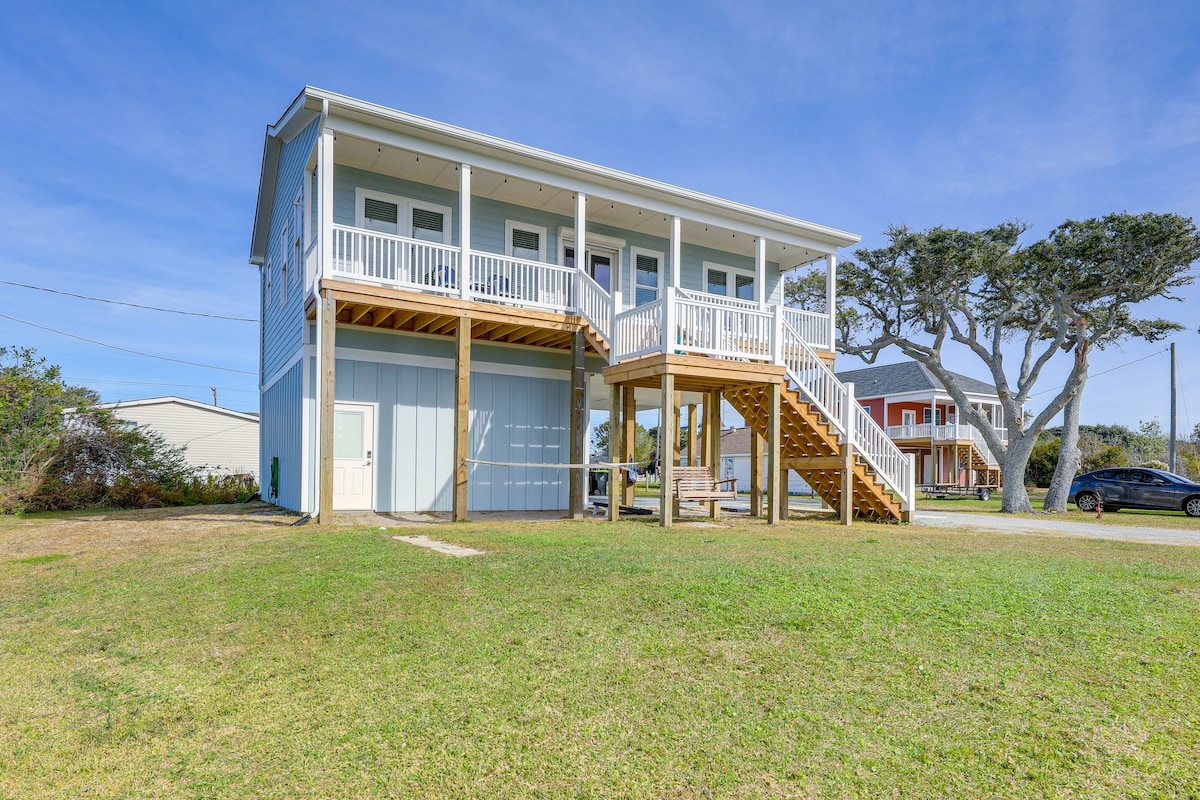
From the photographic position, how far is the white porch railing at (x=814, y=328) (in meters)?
15.0

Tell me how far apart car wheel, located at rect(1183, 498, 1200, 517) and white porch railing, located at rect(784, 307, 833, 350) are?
1040 cm

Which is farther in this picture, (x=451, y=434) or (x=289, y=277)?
(x=289, y=277)

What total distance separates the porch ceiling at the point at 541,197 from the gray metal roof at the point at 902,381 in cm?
2312

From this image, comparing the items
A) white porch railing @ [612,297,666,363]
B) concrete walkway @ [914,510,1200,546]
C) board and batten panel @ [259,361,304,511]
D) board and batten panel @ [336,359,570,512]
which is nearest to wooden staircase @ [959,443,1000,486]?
concrete walkway @ [914,510,1200,546]

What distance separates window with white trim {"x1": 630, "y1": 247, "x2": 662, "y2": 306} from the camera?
1552 cm

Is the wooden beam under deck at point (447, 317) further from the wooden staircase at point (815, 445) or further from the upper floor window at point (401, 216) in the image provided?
the wooden staircase at point (815, 445)

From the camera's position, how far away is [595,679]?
3.73m

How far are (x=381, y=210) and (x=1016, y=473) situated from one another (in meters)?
Result: 17.2

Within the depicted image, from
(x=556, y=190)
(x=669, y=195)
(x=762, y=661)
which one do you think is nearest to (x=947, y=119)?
(x=669, y=195)

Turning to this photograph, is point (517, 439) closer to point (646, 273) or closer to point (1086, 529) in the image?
point (646, 273)

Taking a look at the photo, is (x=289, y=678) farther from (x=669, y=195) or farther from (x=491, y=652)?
(x=669, y=195)

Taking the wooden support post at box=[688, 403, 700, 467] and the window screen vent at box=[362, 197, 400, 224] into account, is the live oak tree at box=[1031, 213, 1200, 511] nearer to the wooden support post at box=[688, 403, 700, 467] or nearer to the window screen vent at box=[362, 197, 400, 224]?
the wooden support post at box=[688, 403, 700, 467]

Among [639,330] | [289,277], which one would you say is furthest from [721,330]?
[289,277]

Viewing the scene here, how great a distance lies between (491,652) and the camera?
13.5 feet
